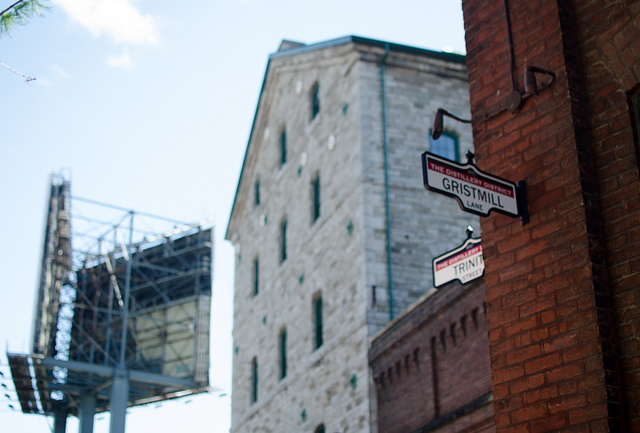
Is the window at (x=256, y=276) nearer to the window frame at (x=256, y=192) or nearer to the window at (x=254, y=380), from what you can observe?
the window frame at (x=256, y=192)

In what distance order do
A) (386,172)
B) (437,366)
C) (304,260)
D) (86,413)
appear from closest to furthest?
(437,366) < (386,172) < (304,260) < (86,413)

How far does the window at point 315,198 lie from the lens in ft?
84.0

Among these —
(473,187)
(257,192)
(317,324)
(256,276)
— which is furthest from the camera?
(257,192)

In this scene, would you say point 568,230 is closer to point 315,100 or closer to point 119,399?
point 315,100

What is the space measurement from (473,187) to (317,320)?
55.5 feet

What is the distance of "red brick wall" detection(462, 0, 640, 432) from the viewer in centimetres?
672

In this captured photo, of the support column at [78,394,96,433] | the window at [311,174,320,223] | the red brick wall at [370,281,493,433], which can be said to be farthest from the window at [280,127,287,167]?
the support column at [78,394,96,433]

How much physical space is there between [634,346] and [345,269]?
1587cm

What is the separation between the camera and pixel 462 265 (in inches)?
435

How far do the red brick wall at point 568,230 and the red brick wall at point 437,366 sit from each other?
8.15 metres

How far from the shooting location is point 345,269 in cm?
2241

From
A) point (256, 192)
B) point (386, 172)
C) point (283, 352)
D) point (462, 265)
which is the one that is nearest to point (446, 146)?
point (386, 172)

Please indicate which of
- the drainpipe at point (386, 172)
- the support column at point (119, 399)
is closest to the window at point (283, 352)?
the drainpipe at point (386, 172)

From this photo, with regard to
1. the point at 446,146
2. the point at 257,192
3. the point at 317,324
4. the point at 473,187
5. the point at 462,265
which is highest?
the point at 257,192
